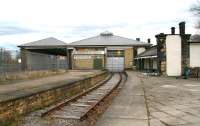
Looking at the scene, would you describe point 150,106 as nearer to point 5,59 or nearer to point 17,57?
point 5,59

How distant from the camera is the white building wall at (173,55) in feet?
124

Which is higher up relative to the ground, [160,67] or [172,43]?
[172,43]

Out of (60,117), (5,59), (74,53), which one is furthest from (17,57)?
(74,53)

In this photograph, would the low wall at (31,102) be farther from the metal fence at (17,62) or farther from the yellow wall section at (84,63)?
the yellow wall section at (84,63)

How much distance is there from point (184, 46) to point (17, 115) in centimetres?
2954

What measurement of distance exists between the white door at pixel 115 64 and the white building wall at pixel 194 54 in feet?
71.8

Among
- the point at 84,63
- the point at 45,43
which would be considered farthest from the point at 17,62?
the point at 45,43

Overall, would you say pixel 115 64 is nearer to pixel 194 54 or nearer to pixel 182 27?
pixel 182 27

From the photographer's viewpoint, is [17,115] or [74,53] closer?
[17,115]

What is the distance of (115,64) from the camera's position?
194 ft

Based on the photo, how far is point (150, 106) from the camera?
14.0 meters

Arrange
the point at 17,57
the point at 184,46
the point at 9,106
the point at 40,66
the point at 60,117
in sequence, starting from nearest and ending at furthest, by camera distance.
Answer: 1. the point at 9,106
2. the point at 60,117
3. the point at 17,57
4. the point at 40,66
5. the point at 184,46

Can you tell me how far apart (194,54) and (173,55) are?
2.08 metres

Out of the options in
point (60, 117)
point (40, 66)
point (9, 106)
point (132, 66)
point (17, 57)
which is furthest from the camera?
point (132, 66)
